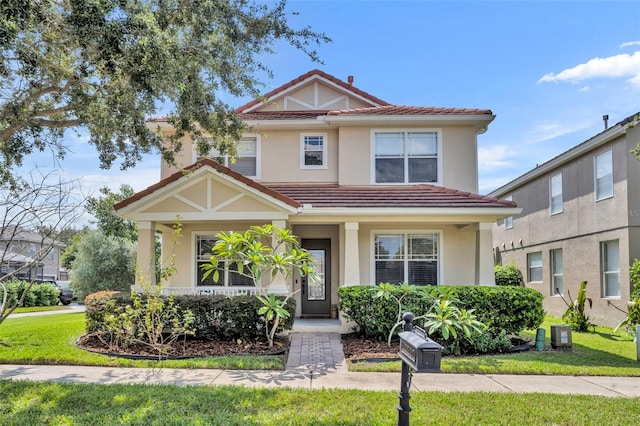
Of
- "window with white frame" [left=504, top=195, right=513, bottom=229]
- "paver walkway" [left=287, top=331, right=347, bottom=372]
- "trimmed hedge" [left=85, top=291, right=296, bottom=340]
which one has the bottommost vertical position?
"paver walkway" [left=287, top=331, right=347, bottom=372]

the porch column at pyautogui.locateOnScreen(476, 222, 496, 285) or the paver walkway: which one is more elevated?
the porch column at pyautogui.locateOnScreen(476, 222, 496, 285)

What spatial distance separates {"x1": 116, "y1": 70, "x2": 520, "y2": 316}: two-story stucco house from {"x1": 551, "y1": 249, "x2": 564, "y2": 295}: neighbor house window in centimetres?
636

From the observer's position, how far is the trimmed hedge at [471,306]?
9.87 m

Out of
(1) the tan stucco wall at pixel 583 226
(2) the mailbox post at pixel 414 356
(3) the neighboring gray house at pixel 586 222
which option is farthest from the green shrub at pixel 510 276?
(2) the mailbox post at pixel 414 356

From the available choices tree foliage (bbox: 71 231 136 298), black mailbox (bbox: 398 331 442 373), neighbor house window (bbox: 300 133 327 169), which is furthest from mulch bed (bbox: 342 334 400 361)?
tree foliage (bbox: 71 231 136 298)

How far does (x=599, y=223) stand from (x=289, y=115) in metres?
11.2

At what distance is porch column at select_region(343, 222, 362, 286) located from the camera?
1178 cm

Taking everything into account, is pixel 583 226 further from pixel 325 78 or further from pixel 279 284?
pixel 279 284

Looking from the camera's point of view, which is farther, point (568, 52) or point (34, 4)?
point (568, 52)

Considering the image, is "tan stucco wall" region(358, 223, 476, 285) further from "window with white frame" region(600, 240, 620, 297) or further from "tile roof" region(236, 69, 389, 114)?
"tile roof" region(236, 69, 389, 114)

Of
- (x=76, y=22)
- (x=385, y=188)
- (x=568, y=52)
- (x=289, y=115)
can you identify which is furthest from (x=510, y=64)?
(x=76, y=22)

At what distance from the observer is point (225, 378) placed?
7180mm

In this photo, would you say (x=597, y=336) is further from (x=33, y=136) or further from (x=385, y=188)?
(x=33, y=136)

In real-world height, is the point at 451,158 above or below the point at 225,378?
above
